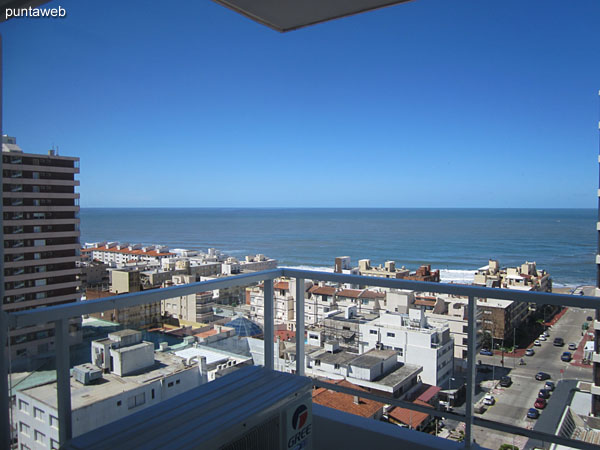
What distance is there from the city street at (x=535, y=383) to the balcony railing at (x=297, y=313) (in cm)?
4

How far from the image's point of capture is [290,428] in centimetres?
A: 146

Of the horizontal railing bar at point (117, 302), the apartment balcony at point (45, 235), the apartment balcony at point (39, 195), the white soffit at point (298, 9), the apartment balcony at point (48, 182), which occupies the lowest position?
the horizontal railing bar at point (117, 302)

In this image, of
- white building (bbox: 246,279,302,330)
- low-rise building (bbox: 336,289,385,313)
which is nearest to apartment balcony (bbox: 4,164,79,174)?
white building (bbox: 246,279,302,330)

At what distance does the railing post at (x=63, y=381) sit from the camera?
140 centimetres

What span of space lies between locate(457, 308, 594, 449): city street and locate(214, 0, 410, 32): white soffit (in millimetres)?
1613

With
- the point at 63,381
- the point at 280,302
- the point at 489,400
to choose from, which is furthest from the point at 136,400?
the point at 489,400

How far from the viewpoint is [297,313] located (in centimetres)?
230

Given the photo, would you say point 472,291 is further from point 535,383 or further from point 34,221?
point 34,221

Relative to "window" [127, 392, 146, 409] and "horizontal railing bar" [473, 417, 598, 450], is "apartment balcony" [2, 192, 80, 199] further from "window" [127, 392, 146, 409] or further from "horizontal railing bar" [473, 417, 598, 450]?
"horizontal railing bar" [473, 417, 598, 450]

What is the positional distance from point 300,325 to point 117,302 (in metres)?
1.10

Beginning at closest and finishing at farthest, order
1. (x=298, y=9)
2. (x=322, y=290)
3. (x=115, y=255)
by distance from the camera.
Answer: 1. (x=298, y=9)
2. (x=322, y=290)
3. (x=115, y=255)

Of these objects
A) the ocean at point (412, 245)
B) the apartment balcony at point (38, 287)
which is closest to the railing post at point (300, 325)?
the apartment balcony at point (38, 287)

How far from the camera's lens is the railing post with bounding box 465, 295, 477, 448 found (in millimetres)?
1718

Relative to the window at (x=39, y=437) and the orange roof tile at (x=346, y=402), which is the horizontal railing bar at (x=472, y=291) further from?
the window at (x=39, y=437)
